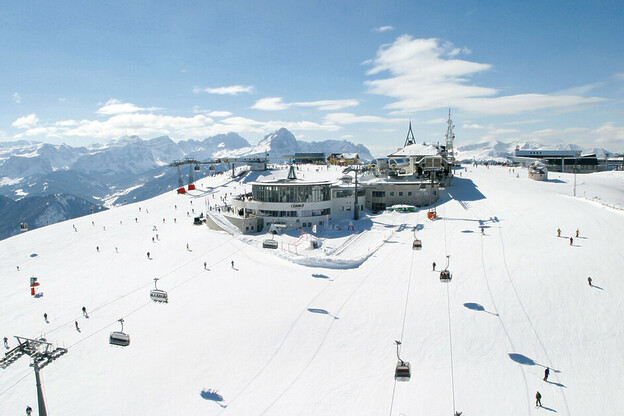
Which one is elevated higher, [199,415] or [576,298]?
[576,298]

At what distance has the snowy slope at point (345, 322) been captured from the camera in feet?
79.3

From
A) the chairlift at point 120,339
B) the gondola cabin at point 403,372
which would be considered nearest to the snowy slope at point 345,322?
the gondola cabin at point 403,372

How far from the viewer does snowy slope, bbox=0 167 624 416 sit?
79.3 ft

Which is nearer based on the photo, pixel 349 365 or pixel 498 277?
pixel 349 365

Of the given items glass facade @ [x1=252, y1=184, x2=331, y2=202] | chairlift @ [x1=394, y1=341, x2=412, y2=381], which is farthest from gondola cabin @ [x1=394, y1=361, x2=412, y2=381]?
glass facade @ [x1=252, y1=184, x2=331, y2=202]

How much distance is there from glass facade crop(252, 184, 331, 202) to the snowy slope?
7475 mm

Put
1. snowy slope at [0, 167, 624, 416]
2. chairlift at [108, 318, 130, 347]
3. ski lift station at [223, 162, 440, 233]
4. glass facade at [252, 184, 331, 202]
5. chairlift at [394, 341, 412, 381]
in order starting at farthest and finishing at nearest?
glass facade at [252, 184, 331, 202], ski lift station at [223, 162, 440, 233], chairlift at [108, 318, 130, 347], snowy slope at [0, 167, 624, 416], chairlift at [394, 341, 412, 381]

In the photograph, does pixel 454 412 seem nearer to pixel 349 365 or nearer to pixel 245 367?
pixel 349 365

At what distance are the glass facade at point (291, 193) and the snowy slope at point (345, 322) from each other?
7475 millimetres

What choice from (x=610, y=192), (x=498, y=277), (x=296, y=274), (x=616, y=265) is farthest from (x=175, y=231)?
(x=610, y=192)

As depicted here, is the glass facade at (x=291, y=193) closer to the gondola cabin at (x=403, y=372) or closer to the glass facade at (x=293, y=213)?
the glass facade at (x=293, y=213)

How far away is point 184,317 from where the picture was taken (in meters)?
34.8

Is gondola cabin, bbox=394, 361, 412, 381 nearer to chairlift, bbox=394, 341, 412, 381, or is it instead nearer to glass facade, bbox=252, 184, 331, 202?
chairlift, bbox=394, 341, 412, 381

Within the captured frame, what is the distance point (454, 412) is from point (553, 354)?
404 inches
